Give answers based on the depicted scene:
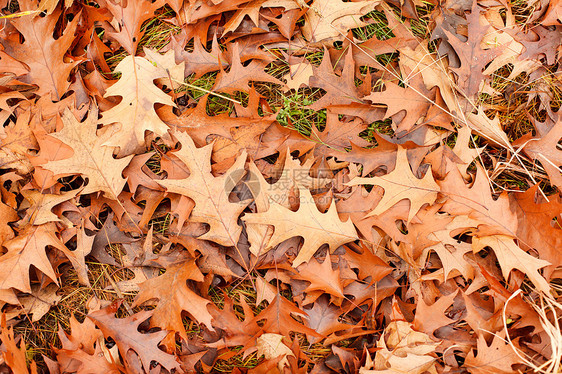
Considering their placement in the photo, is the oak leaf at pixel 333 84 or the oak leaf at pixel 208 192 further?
the oak leaf at pixel 333 84

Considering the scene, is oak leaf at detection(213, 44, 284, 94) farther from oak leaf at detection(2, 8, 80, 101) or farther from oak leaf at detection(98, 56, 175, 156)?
oak leaf at detection(2, 8, 80, 101)

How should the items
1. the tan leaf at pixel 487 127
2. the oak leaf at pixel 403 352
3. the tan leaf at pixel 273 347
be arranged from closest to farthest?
1. the oak leaf at pixel 403 352
2. the tan leaf at pixel 273 347
3. the tan leaf at pixel 487 127

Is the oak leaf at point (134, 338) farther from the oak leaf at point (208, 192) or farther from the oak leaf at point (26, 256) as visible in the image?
the oak leaf at point (208, 192)

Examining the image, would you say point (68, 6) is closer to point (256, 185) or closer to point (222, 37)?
point (222, 37)

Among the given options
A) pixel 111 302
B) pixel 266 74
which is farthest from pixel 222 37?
pixel 111 302

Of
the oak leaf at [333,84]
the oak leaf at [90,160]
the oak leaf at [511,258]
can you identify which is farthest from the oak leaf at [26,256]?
the oak leaf at [511,258]

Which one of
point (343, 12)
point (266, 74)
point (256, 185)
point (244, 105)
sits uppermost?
point (343, 12)

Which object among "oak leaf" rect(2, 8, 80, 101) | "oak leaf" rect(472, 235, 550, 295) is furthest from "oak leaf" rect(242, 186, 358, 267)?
"oak leaf" rect(2, 8, 80, 101)

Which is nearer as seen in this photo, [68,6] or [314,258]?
[314,258]

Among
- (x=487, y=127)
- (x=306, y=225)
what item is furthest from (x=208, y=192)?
(x=487, y=127)
